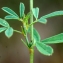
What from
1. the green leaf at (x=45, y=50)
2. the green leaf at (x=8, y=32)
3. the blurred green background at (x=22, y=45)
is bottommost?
the blurred green background at (x=22, y=45)

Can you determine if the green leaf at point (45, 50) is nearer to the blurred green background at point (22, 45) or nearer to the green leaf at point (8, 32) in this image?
the green leaf at point (8, 32)

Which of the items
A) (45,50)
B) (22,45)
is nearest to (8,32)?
(45,50)

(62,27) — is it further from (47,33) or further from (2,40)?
(2,40)

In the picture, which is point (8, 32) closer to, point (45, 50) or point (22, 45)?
point (45, 50)

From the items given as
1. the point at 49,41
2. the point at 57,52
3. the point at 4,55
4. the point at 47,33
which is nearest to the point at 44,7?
the point at 47,33

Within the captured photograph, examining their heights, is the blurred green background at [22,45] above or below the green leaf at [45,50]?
below

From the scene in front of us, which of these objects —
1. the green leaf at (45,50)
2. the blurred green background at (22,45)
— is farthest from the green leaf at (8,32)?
the blurred green background at (22,45)

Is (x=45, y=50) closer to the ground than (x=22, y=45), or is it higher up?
higher up

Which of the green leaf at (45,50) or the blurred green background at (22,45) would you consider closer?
the green leaf at (45,50)
